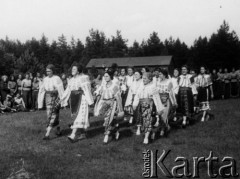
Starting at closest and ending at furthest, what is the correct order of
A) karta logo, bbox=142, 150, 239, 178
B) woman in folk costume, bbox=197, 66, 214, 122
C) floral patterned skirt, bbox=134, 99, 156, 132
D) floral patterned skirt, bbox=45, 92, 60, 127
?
karta logo, bbox=142, 150, 239, 178, floral patterned skirt, bbox=134, 99, 156, 132, floral patterned skirt, bbox=45, 92, 60, 127, woman in folk costume, bbox=197, 66, 214, 122

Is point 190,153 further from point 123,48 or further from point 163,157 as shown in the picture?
point 123,48

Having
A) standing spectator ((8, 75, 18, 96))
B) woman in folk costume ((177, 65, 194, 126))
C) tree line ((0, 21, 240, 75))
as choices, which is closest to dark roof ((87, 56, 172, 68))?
tree line ((0, 21, 240, 75))

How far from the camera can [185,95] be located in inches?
470

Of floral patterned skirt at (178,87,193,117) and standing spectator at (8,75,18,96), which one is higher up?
standing spectator at (8,75,18,96)

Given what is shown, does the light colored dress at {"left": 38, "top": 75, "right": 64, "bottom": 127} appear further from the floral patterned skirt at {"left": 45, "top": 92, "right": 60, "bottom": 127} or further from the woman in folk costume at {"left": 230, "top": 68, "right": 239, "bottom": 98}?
the woman in folk costume at {"left": 230, "top": 68, "right": 239, "bottom": 98}

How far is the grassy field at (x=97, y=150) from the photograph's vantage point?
22.0 feet

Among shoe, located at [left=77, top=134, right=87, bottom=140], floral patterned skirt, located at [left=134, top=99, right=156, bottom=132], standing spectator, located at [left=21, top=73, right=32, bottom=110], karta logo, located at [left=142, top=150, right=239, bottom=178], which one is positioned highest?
standing spectator, located at [left=21, top=73, right=32, bottom=110]

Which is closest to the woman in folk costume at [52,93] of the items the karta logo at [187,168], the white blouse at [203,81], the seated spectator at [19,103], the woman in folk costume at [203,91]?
the karta logo at [187,168]

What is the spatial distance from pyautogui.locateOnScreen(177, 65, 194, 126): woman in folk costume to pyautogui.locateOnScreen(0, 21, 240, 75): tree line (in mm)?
→ 40320

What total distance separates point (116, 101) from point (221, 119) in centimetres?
507

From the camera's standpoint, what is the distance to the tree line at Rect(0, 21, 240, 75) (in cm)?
5319

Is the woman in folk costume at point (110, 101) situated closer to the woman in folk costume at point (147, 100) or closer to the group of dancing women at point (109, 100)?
the group of dancing women at point (109, 100)

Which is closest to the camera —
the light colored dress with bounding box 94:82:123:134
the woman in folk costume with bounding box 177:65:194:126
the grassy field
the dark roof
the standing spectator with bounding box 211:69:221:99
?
the grassy field

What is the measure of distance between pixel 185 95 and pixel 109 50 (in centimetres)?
9283
